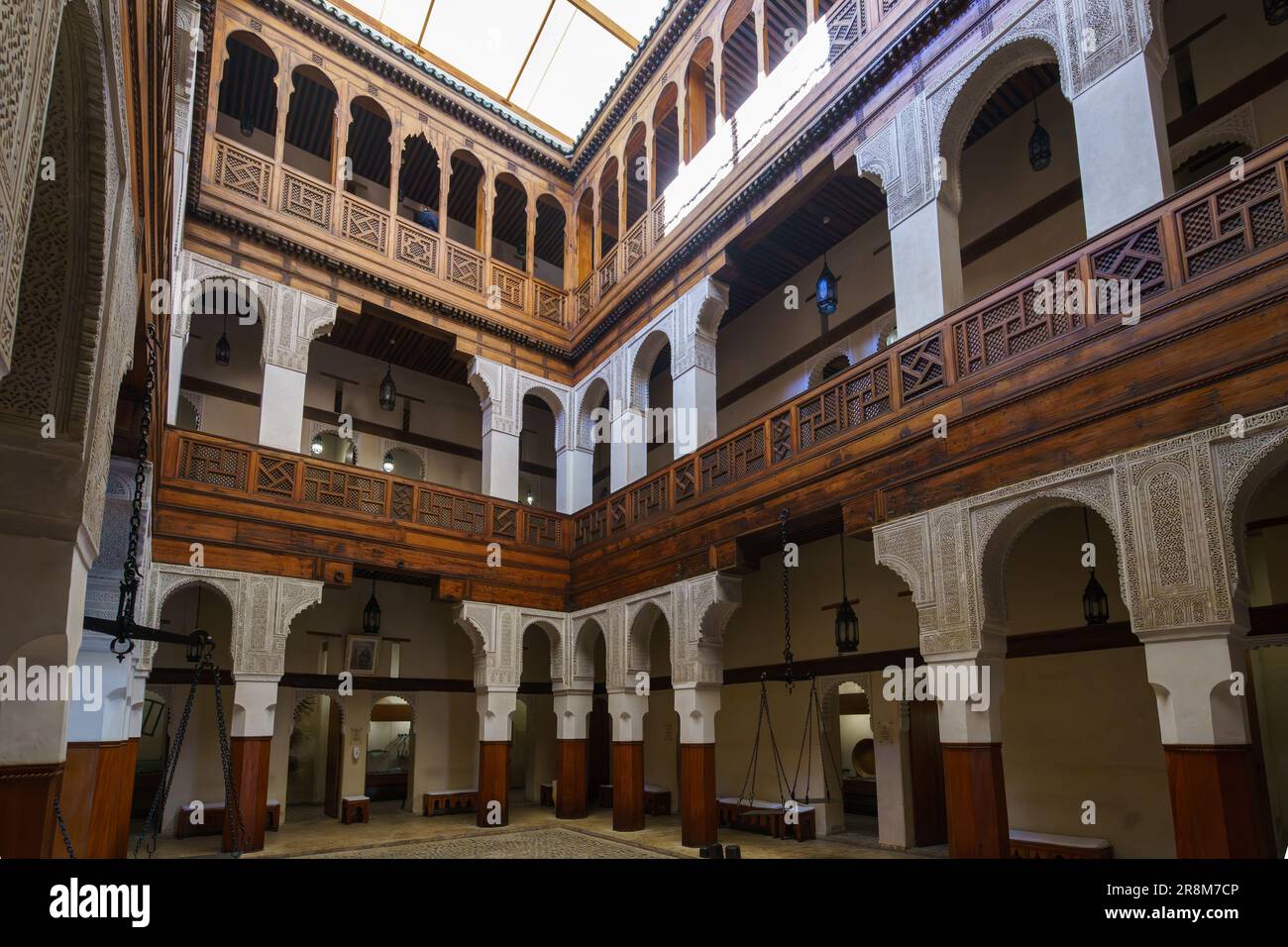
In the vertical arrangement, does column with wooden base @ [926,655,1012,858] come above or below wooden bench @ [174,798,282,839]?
above

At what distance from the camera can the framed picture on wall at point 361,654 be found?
40.4ft

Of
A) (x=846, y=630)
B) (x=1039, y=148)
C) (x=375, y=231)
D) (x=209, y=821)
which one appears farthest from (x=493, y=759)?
(x=1039, y=148)

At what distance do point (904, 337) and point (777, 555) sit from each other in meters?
4.68

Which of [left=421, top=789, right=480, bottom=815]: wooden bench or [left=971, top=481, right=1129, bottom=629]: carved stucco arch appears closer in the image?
[left=971, top=481, right=1129, bottom=629]: carved stucco arch

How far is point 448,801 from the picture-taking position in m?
12.3

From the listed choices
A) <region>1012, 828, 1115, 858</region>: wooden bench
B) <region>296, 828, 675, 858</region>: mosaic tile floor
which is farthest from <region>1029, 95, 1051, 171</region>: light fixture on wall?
<region>296, 828, 675, 858</region>: mosaic tile floor

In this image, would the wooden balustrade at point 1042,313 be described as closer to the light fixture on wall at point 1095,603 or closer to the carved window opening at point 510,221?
the light fixture on wall at point 1095,603

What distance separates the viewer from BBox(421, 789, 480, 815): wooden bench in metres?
12.2

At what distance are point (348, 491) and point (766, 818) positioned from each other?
20.6 ft

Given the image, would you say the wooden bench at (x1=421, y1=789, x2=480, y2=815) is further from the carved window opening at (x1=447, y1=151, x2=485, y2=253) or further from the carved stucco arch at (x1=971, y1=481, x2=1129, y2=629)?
the carved stucco arch at (x1=971, y1=481, x2=1129, y2=629)

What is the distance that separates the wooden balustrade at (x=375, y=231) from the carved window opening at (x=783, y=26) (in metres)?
4.64

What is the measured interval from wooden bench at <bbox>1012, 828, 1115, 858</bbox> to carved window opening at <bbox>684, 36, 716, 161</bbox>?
8272mm

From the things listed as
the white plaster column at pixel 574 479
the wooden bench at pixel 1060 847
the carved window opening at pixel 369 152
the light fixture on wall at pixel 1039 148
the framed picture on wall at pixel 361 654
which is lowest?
the wooden bench at pixel 1060 847

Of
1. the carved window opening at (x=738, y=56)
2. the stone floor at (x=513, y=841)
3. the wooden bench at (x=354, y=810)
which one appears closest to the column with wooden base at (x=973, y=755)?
the stone floor at (x=513, y=841)
